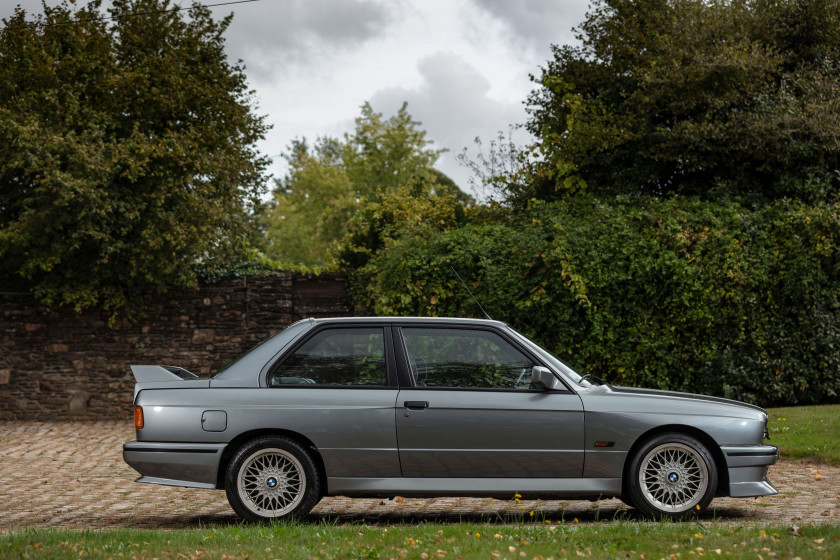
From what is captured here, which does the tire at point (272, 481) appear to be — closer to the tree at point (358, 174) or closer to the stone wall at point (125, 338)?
the stone wall at point (125, 338)

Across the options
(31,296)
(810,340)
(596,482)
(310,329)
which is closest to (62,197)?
(31,296)

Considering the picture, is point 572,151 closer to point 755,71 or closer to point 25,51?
point 755,71

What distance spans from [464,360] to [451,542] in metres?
1.87

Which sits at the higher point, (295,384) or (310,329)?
(310,329)

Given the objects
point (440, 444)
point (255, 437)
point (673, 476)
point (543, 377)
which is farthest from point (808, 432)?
point (255, 437)

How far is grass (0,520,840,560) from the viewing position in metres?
5.39

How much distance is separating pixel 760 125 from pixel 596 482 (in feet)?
36.1

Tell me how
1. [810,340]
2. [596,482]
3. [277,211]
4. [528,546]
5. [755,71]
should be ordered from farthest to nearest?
[277,211] < [755,71] < [810,340] < [596,482] < [528,546]

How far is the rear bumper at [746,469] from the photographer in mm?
7156

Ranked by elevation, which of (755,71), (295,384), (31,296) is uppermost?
(755,71)

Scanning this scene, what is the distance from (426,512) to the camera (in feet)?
26.5

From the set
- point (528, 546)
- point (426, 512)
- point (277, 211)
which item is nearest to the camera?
point (528, 546)

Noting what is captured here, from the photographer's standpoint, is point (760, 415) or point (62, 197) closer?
point (760, 415)

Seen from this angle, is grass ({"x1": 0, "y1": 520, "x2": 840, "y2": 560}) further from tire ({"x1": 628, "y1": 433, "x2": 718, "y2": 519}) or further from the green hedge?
the green hedge
